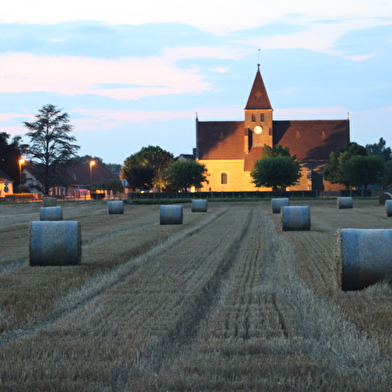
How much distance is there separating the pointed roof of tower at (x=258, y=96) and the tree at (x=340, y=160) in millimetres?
18383

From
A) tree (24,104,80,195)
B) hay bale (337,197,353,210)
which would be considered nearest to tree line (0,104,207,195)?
tree (24,104,80,195)

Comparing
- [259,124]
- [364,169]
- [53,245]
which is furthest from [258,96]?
[53,245]

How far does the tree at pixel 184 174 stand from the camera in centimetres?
10744

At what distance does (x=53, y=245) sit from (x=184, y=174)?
9187cm

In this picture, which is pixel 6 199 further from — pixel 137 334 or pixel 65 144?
pixel 137 334

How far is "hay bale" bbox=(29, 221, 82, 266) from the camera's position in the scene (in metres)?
15.8

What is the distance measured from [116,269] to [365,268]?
19.3 ft

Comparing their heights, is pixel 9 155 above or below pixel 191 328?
above

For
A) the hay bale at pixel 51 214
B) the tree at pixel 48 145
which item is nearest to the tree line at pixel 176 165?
the tree at pixel 48 145

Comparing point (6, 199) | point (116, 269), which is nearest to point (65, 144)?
point (6, 199)

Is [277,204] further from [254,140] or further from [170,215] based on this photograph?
[254,140]

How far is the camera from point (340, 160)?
360ft

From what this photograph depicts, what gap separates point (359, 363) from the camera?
7.32 meters

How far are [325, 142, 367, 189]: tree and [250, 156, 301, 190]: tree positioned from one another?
9426 mm
